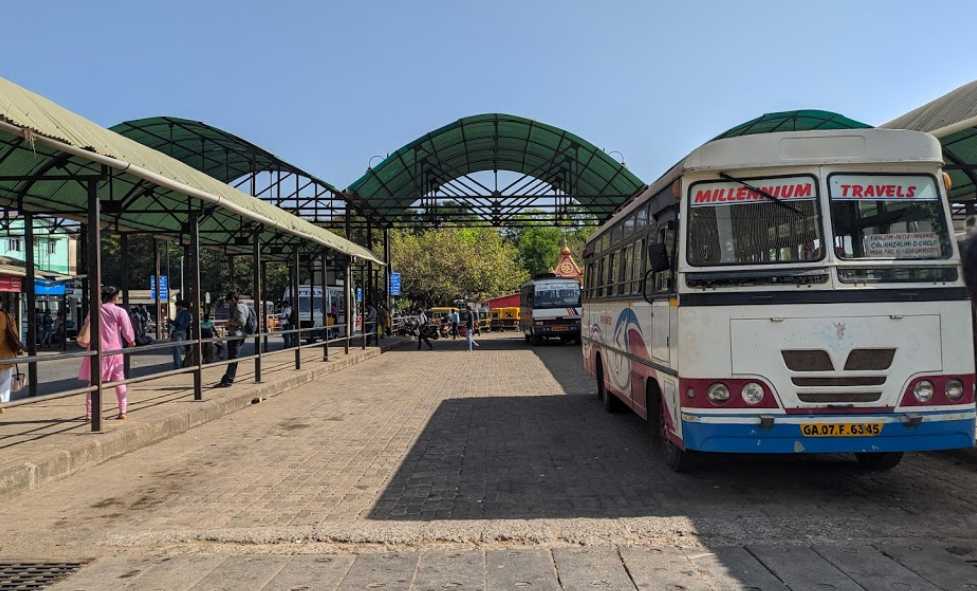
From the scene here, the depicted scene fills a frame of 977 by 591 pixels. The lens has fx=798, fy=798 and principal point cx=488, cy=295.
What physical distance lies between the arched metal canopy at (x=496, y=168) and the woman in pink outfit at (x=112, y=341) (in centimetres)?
1625

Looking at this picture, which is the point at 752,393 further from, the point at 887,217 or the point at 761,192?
the point at 887,217

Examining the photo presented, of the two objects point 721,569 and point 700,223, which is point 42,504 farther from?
point 700,223

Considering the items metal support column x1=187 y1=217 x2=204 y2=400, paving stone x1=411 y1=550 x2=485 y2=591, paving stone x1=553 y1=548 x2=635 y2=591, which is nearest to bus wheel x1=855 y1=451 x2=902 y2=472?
paving stone x1=553 y1=548 x2=635 y2=591

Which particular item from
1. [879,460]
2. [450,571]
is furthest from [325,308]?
[450,571]

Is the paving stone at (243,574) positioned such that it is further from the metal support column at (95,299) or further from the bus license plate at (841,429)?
the metal support column at (95,299)

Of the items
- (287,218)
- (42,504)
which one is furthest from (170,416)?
(287,218)

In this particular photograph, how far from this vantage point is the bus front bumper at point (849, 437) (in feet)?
19.9

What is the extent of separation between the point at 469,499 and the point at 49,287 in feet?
105

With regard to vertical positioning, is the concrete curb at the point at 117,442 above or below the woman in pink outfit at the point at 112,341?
below

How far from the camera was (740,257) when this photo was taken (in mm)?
6352

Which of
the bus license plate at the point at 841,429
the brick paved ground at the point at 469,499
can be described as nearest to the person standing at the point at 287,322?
the brick paved ground at the point at 469,499

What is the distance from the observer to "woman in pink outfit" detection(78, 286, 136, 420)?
32.2 ft

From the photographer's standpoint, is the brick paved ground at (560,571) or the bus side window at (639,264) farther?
the bus side window at (639,264)

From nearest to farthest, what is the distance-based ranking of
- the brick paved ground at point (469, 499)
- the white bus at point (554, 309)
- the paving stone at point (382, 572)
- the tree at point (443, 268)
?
the paving stone at point (382, 572), the brick paved ground at point (469, 499), the white bus at point (554, 309), the tree at point (443, 268)
